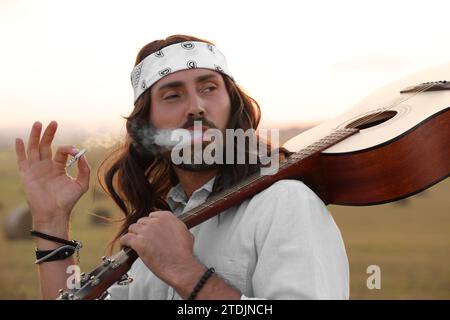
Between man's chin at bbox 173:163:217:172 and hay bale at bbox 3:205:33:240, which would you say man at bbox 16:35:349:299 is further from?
hay bale at bbox 3:205:33:240

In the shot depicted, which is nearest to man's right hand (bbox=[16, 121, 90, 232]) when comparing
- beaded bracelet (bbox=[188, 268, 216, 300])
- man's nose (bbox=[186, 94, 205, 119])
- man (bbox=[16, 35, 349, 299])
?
man (bbox=[16, 35, 349, 299])

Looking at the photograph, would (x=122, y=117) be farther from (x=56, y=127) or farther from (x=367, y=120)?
(x=367, y=120)

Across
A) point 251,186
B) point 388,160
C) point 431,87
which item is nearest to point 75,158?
point 251,186

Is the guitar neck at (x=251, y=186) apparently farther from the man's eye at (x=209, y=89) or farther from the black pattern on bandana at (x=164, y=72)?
the black pattern on bandana at (x=164, y=72)

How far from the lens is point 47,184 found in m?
2.64

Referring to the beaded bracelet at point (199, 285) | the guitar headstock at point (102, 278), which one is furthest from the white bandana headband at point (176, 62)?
the beaded bracelet at point (199, 285)

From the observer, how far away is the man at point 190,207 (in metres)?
1.90

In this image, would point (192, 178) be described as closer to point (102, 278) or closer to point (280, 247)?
point (102, 278)

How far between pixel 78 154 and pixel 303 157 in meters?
0.93

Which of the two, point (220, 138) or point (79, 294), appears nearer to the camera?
point (79, 294)

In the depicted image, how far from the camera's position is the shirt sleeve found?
183 cm

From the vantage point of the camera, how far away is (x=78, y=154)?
2551 millimetres

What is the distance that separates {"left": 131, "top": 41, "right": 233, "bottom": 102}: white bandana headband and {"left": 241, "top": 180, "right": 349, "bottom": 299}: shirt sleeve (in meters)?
0.78

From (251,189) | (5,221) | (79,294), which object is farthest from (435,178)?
(5,221)
